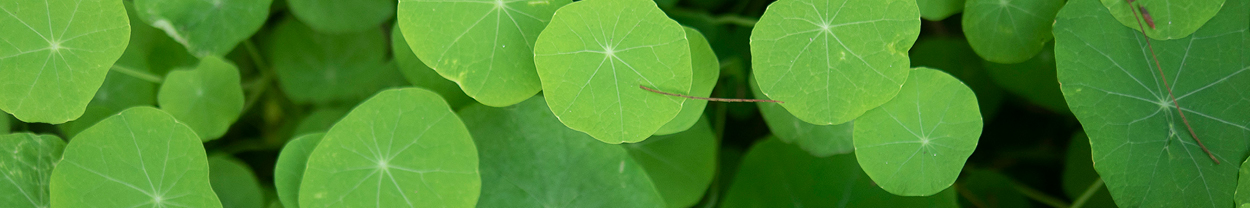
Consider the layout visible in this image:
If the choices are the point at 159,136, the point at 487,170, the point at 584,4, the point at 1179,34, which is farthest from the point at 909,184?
the point at 159,136

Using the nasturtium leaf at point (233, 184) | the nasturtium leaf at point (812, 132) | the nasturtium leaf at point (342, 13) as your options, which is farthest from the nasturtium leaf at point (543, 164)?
the nasturtium leaf at point (233, 184)

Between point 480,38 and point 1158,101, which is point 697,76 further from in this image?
point 1158,101

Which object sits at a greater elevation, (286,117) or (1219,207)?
(1219,207)

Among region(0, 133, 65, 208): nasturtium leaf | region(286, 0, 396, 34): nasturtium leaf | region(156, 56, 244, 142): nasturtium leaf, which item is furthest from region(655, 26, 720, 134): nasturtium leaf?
region(0, 133, 65, 208): nasturtium leaf

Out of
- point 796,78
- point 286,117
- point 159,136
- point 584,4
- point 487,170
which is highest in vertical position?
point 584,4

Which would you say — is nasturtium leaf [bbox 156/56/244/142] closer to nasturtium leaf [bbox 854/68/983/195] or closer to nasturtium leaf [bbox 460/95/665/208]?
nasturtium leaf [bbox 460/95/665/208]

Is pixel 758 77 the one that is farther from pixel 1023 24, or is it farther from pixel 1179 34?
pixel 1179 34

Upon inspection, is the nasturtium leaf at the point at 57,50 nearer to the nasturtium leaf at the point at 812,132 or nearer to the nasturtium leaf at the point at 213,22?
the nasturtium leaf at the point at 213,22
